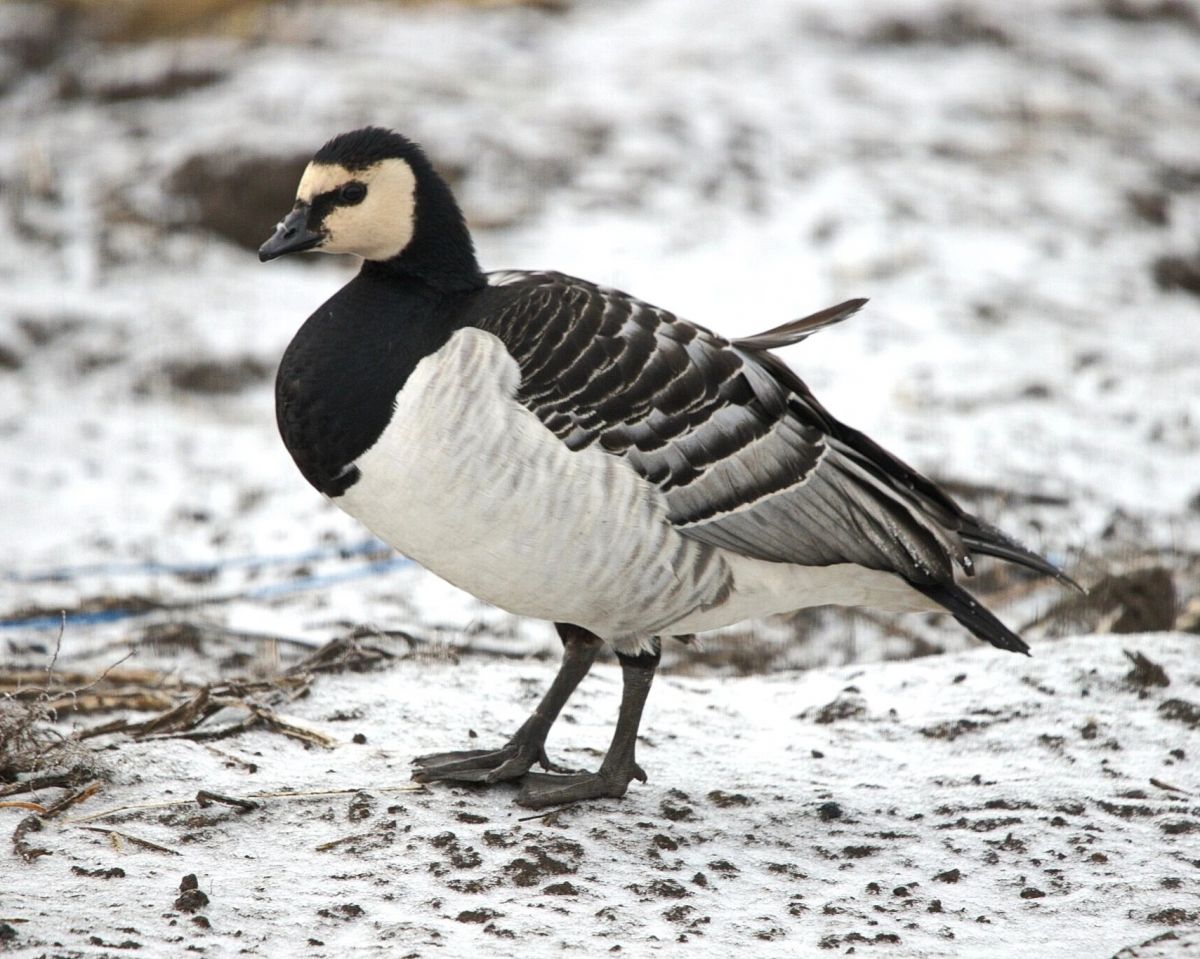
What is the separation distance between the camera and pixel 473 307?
4.10m

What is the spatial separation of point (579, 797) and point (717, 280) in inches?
227

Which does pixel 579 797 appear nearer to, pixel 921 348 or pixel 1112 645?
pixel 1112 645

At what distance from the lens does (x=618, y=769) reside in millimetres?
4262

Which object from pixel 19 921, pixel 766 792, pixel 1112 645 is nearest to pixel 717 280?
pixel 1112 645

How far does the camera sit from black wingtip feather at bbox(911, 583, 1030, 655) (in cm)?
426

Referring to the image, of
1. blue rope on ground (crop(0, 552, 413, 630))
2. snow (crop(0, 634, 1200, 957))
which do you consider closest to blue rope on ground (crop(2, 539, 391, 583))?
blue rope on ground (crop(0, 552, 413, 630))

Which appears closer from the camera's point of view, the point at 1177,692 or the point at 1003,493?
the point at 1177,692

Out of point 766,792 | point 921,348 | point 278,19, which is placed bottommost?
point 766,792

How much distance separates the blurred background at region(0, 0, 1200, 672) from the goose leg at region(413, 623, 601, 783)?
1177 millimetres

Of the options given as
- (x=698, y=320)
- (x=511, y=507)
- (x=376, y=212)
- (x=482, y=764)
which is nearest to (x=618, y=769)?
(x=482, y=764)

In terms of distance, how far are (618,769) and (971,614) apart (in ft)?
3.62

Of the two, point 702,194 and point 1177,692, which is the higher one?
point 702,194

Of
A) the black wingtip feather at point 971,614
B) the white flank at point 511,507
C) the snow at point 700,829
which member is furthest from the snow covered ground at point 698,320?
the white flank at point 511,507

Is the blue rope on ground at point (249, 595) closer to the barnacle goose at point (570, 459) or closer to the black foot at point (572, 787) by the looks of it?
the black foot at point (572, 787)
